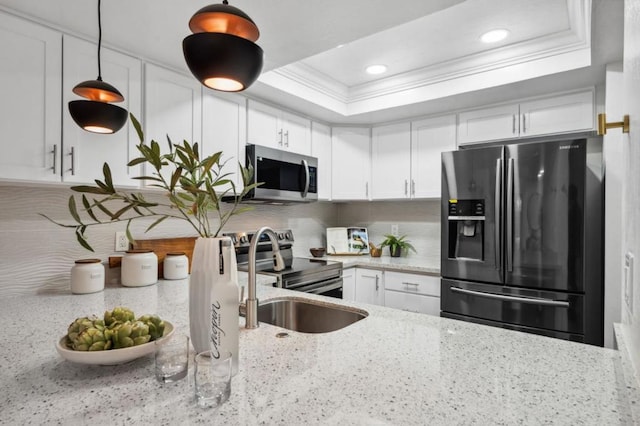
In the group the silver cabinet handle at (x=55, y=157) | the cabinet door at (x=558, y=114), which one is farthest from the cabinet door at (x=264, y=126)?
the cabinet door at (x=558, y=114)

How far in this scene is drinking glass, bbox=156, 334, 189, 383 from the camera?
0.83m

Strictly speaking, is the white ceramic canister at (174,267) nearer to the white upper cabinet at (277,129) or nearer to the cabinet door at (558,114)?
the white upper cabinet at (277,129)

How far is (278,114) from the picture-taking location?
2.88 metres

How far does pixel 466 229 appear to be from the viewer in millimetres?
2492

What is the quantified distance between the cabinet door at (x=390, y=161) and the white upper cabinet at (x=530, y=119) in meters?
0.50

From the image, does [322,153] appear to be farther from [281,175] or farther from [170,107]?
[170,107]

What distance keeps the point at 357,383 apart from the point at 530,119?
2582 millimetres

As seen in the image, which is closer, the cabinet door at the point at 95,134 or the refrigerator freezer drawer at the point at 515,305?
the cabinet door at the point at 95,134

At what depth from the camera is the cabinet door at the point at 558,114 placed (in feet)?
8.05

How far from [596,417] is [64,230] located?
2331mm

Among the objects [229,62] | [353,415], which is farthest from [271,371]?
[229,62]

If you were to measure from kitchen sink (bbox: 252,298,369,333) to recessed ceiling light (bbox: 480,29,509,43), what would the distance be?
193 cm

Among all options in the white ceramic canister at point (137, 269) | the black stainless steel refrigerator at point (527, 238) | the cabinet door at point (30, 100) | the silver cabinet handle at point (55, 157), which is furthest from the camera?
the black stainless steel refrigerator at point (527, 238)

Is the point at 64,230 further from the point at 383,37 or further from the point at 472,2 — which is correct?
the point at 472,2
